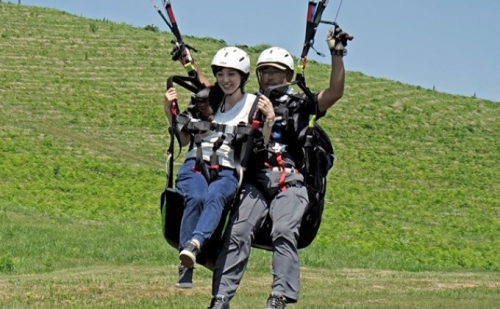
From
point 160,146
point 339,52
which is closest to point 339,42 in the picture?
point 339,52

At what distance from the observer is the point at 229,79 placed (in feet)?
29.1

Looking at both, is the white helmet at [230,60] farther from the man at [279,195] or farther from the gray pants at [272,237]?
the gray pants at [272,237]

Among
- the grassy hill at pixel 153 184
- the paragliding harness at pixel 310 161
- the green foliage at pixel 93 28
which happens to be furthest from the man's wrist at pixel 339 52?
the green foliage at pixel 93 28

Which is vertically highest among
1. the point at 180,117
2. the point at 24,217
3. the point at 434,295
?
the point at 180,117

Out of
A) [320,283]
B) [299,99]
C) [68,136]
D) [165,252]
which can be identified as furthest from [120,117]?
[299,99]

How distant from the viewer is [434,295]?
1287 cm

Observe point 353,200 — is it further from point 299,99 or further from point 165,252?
point 299,99

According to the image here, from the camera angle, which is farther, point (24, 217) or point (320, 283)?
point (24, 217)

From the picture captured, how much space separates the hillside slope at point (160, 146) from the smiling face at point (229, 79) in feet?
36.7

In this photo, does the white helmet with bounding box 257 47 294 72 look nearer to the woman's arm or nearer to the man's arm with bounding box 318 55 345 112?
the man's arm with bounding box 318 55 345 112

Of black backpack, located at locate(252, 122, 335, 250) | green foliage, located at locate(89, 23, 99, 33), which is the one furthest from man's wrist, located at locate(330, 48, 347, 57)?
green foliage, located at locate(89, 23, 99, 33)

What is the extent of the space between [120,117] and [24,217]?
950 inches

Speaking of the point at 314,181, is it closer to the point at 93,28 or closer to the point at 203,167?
the point at 203,167

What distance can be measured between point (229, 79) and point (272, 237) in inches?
56.5
